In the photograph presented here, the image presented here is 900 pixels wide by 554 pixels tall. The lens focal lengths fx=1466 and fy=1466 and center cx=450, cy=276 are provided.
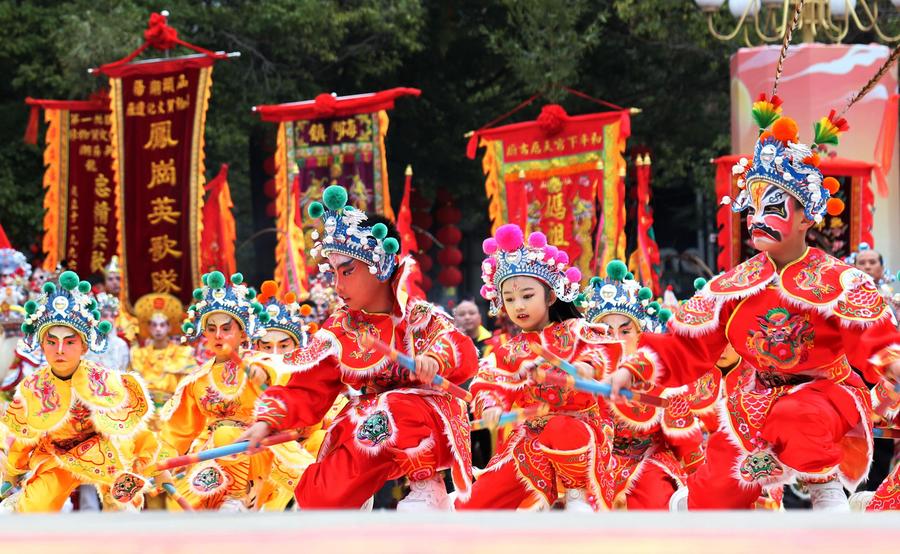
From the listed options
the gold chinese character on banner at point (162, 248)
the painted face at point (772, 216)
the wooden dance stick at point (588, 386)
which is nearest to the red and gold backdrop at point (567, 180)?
the gold chinese character on banner at point (162, 248)

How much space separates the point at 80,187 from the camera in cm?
1409

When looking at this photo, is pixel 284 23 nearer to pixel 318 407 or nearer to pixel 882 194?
pixel 882 194

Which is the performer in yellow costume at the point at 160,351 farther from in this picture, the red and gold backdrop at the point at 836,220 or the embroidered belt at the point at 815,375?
the embroidered belt at the point at 815,375

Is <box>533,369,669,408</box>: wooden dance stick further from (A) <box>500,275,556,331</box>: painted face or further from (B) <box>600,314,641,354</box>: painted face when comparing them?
(B) <box>600,314,641,354</box>: painted face

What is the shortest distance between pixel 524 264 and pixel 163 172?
23.2 feet

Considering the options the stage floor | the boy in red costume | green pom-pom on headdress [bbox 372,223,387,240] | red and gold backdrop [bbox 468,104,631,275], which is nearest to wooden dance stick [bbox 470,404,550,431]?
the boy in red costume

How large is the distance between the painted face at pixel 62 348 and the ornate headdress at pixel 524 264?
2.35 m

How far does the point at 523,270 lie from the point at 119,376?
8.41ft

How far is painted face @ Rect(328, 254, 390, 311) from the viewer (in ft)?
18.6

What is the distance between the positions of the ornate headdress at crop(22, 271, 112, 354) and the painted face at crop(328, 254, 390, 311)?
2174mm

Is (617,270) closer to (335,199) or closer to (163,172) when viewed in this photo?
(335,199)

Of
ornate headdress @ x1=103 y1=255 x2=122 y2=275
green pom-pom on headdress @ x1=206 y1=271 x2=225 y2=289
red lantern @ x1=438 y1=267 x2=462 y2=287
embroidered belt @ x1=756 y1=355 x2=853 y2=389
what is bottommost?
red lantern @ x1=438 y1=267 x2=462 y2=287

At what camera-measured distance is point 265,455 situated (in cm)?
769

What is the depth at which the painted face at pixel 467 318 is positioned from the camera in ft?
33.8
